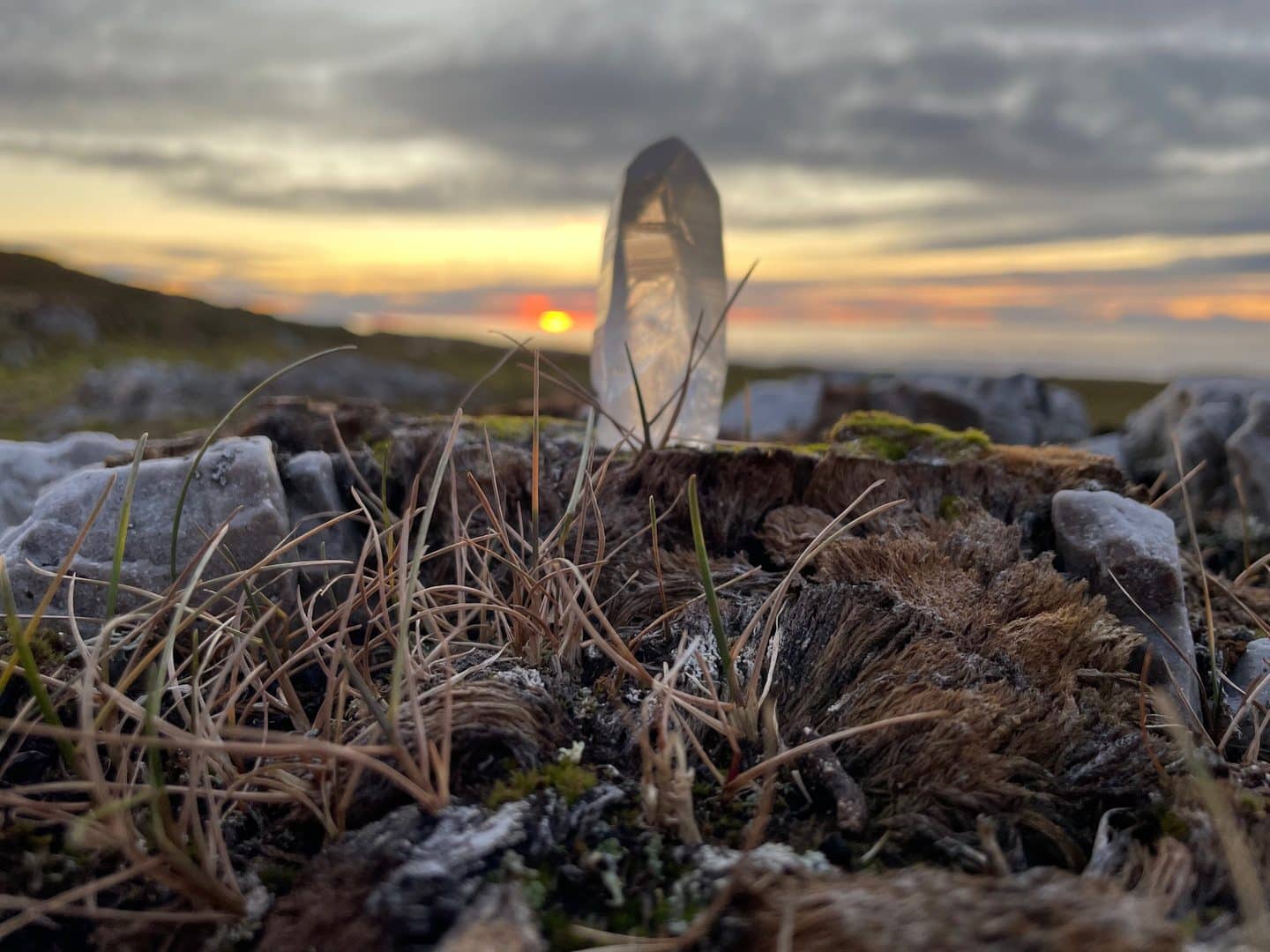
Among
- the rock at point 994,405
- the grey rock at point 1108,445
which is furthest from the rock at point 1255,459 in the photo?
the rock at point 994,405

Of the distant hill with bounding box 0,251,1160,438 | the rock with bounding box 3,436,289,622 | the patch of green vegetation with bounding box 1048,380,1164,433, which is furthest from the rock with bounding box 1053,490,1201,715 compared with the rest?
the patch of green vegetation with bounding box 1048,380,1164,433

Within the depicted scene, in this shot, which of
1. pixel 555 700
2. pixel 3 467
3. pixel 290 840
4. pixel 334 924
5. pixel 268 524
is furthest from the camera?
pixel 3 467

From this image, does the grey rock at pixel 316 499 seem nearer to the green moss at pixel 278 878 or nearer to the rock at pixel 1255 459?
the green moss at pixel 278 878

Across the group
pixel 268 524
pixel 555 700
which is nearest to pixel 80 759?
pixel 555 700

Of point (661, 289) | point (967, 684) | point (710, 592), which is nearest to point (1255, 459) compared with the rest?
point (661, 289)

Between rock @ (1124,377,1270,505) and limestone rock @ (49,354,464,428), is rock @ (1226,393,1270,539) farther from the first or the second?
limestone rock @ (49,354,464,428)

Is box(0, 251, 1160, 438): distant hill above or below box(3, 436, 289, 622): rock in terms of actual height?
above

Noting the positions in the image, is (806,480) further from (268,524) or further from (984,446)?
(268,524)
